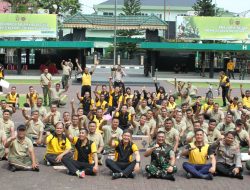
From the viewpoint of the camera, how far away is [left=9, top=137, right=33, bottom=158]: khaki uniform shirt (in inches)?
437

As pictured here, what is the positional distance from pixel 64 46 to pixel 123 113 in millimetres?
27418

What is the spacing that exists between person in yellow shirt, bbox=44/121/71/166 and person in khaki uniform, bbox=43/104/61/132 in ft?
9.67

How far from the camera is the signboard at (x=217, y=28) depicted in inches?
1711

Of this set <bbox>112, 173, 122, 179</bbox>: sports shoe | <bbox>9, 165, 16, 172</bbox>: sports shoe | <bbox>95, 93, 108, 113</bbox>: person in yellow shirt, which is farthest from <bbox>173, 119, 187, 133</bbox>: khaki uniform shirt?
<bbox>9, 165, 16, 172</bbox>: sports shoe

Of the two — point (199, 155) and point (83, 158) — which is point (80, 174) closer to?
point (83, 158)

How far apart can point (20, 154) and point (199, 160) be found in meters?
3.85

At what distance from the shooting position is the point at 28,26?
4256 cm

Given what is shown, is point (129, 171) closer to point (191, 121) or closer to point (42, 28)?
point (191, 121)

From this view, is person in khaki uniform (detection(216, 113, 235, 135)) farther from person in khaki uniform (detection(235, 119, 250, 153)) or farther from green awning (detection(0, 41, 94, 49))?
green awning (detection(0, 41, 94, 49))

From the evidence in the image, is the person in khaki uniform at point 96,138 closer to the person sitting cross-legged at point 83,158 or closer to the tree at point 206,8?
the person sitting cross-legged at point 83,158

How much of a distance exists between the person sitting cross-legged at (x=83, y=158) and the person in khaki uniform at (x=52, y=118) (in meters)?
3.81

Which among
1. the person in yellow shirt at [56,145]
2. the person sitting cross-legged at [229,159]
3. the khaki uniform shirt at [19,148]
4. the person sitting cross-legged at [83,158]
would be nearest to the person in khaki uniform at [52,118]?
the person in yellow shirt at [56,145]

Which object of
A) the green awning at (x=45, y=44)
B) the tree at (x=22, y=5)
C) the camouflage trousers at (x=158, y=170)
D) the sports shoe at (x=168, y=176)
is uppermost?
the tree at (x=22, y=5)

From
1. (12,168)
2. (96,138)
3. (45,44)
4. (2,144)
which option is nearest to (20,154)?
(12,168)
